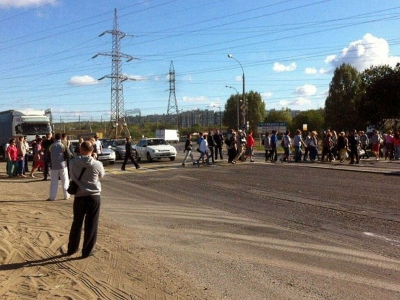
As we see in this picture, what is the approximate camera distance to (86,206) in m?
6.75

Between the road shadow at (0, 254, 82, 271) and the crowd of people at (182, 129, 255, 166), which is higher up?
the crowd of people at (182, 129, 255, 166)

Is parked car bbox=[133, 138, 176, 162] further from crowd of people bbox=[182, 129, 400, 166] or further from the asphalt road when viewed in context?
the asphalt road

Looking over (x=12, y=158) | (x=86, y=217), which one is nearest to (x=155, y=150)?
(x=12, y=158)

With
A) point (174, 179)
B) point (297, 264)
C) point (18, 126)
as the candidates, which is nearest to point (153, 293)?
point (297, 264)

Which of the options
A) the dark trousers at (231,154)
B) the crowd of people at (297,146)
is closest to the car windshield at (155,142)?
the crowd of people at (297,146)

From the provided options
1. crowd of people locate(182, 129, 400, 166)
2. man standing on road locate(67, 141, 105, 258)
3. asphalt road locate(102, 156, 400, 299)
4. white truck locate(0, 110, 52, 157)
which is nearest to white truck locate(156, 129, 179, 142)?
→ white truck locate(0, 110, 52, 157)

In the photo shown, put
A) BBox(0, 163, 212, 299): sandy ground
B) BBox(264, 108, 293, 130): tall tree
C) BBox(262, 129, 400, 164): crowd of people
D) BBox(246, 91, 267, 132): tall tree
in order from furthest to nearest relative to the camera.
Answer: BBox(246, 91, 267, 132): tall tree, BBox(264, 108, 293, 130): tall tree, BBox(262, 129, 400, 164): crowd of people, BBox(0, 163, 212, 299): sandy ground

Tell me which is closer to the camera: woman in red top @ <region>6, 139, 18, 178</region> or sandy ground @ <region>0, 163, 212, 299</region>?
sandy ground @ <region>0, 163, 212, 299</region>

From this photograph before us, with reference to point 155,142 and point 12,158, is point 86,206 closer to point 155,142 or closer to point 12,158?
point 12,158

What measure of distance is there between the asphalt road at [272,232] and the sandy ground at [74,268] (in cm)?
33

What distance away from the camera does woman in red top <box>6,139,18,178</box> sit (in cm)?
1947

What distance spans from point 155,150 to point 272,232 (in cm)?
2048

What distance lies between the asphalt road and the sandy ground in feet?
1.07

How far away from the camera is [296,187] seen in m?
14.7
